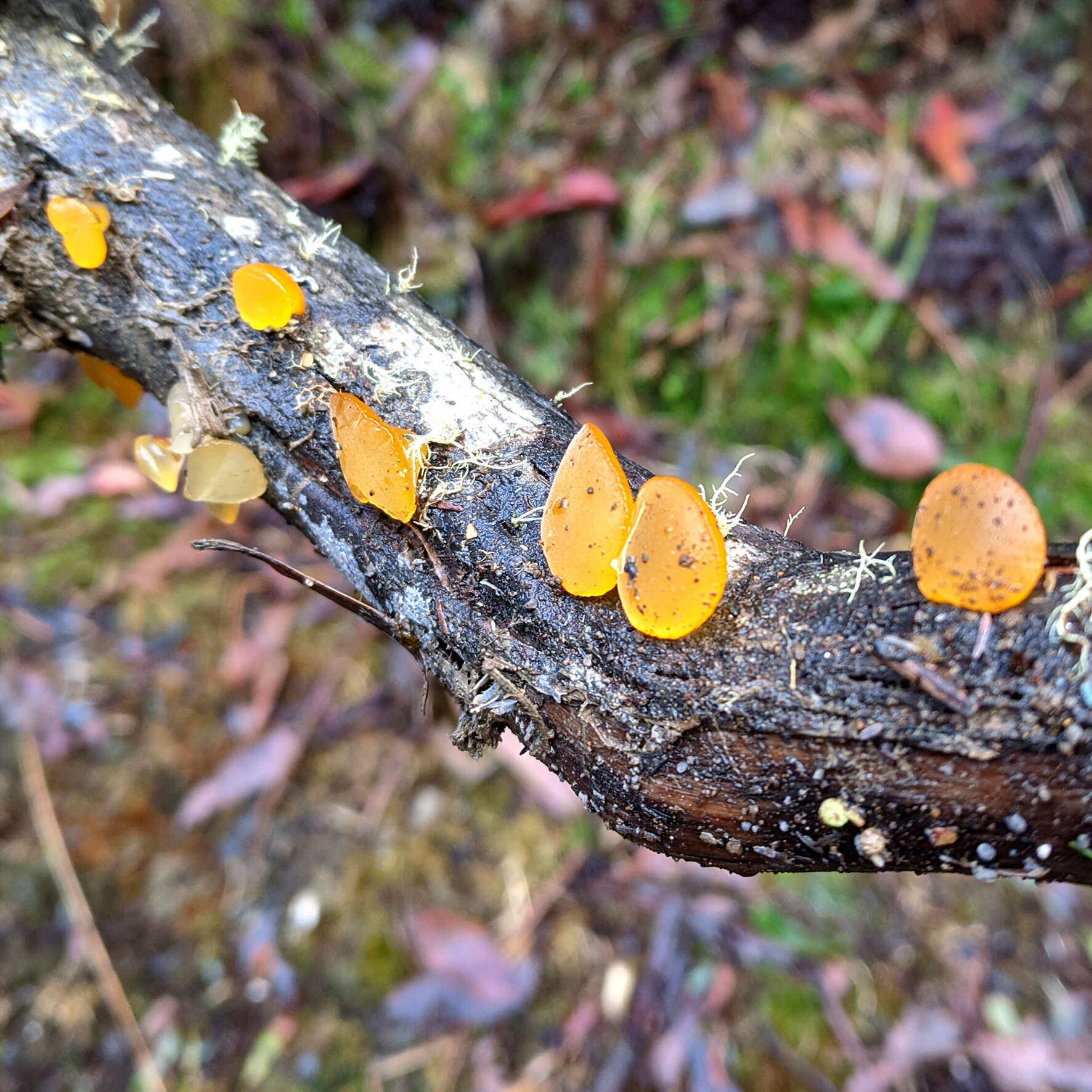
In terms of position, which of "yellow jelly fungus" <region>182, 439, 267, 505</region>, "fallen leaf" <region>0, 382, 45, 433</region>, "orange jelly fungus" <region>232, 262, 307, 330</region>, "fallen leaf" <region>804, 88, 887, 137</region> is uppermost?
"fallen leaf" <region>804, 88, 887, 137</region>

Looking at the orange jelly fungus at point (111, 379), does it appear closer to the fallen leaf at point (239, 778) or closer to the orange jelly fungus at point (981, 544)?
the orange jelly fungus at point (981, 544)

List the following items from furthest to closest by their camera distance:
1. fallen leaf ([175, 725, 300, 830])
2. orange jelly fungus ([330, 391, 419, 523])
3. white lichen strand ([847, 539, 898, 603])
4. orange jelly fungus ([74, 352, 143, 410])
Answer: fallen leaf ([175, 725, 300, 830]) < orange jelly fungus ([74, 352, 143, 410]) < orange jelly fungus ([330, 391, 419, 523]) < white lichen strand ([847, 539, 898, 603])

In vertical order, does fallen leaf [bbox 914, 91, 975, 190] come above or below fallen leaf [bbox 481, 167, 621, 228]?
above

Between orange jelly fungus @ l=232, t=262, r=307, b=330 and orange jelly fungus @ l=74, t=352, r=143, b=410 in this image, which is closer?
orange jelly fungus @ l=232, t=262, r=307, b=330

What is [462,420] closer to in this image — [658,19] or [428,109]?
[428,109]

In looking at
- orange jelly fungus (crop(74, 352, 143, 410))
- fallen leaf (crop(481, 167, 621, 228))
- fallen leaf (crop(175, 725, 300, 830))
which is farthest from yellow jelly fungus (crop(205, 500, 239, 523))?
fallen leaf (crop(481, 167, 621, 228))

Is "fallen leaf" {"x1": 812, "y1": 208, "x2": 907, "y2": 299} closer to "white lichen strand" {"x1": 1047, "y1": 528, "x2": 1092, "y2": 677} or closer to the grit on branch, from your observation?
the grit on branch

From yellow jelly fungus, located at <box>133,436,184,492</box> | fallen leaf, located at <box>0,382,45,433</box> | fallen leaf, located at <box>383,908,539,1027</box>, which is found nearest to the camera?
yellow jelly fungus, located at <box>133,436,184,492</box>

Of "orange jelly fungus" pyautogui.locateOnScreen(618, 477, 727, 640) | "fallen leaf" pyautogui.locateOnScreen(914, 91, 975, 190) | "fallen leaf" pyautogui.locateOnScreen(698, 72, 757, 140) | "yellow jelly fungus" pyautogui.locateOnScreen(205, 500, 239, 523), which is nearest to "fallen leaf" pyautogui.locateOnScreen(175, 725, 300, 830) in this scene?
"yellow jelly fungus" pyautogui.locateOnScreen(205, 500, 239, 523)
